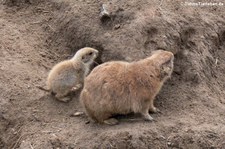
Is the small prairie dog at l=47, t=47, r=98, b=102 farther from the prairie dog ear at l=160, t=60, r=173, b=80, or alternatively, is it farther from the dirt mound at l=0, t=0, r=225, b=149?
the prairie dog ear at l=160, t=60, r=173, b=80

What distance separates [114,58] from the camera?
7727mm

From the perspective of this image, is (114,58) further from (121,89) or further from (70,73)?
(121,89)

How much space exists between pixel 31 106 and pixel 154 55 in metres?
1.68

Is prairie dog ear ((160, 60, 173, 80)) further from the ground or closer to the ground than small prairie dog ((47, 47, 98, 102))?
further from the ground

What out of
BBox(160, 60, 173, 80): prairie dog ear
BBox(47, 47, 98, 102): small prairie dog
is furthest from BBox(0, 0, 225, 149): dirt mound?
BBox(160, 60, 173, 80): prairie dog ear

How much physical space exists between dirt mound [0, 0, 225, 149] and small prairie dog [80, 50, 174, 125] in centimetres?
18

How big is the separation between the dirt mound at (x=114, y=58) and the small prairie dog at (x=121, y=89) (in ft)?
0.58

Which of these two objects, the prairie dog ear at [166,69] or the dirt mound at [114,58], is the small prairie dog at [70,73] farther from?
the prairie dog ear at [166,69]

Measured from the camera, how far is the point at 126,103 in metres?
6.89

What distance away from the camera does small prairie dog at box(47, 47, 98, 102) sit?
7473 mm

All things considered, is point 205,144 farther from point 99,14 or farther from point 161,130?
point 99,14

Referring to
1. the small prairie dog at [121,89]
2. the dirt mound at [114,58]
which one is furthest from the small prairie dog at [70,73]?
the small prairie dog at [121,89]

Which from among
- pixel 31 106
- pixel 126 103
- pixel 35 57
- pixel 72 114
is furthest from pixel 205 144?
pixel 35 57

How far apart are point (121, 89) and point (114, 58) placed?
94cm
